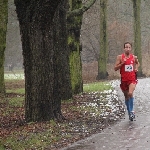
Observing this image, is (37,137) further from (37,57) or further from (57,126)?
(37,57)

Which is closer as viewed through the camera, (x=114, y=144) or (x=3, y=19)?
(x=114, y=144)

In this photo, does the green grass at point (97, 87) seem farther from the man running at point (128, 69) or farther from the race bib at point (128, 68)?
the race bib at point (128, 68)

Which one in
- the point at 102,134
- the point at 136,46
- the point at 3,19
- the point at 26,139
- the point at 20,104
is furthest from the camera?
the point at 136,46

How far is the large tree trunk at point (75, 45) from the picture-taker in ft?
59.3

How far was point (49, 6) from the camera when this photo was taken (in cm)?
954

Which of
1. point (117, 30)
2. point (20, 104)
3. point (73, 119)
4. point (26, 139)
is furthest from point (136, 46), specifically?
point (26, 139)

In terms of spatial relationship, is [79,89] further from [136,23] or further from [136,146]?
[136,23]

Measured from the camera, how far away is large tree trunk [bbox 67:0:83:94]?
18.1 metres

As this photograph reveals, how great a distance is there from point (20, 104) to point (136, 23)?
24107 mm

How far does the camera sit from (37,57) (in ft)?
32.8

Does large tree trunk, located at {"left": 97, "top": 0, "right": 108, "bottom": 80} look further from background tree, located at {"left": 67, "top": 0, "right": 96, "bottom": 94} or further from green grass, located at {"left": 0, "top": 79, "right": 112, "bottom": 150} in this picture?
green grass, located at {"left": 0, "top": 79, "right": 112, "bottom": 150}

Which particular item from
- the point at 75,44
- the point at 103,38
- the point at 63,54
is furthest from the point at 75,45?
the point at 103,38

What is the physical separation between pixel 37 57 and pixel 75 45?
8496 millimetres

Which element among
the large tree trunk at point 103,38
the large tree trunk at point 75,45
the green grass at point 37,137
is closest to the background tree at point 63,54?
the large tree trunk at point 75,45
